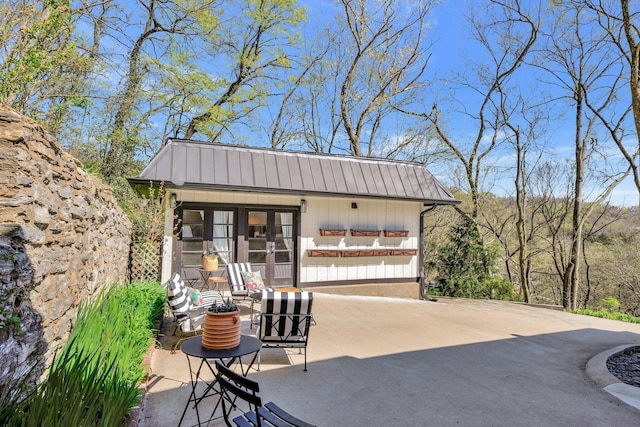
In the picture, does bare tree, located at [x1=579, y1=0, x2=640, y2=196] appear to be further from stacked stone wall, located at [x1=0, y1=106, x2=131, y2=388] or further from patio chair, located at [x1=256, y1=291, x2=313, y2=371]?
stacked stone wall, located at [x1=0, y1=106, x2=131, y2=388]

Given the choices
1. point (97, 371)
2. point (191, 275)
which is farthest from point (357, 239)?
point (97, 371)

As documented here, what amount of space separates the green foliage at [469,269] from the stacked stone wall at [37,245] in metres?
10.3

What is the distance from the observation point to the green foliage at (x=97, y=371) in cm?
167

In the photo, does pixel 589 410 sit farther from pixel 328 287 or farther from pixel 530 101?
pixel 530 101

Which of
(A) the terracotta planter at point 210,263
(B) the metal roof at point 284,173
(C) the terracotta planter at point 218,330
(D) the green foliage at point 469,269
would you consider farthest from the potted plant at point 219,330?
(D) the green foliage at point 469,269

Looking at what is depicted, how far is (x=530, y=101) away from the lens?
1338cm

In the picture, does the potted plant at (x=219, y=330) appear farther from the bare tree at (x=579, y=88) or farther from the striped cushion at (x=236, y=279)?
the bare tree at (x=579, y=88)

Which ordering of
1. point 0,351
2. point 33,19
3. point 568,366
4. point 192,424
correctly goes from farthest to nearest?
point 33,19 → point 568,366 → point 192,424 → point 0,351

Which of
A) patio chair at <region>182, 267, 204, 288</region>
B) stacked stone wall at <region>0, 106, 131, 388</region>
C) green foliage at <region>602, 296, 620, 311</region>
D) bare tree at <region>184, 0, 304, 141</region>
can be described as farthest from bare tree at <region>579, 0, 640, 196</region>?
bare tree at <region>184, 0, 304, 141</region>

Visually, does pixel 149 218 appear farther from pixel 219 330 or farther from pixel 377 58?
pixel 377 58

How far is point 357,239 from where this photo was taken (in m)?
9.10

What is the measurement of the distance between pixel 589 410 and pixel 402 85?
14.1 m

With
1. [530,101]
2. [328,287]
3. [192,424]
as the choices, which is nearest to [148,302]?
[192,424]

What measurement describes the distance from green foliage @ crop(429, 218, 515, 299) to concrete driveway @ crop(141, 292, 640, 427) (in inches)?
181
